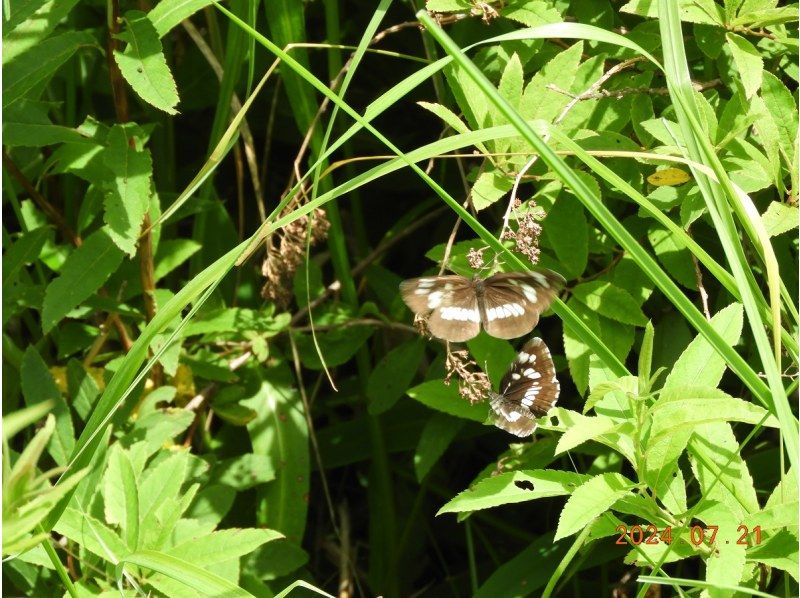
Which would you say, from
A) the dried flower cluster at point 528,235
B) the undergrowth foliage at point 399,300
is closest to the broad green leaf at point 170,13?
the undergrowth foliage at point 399,300

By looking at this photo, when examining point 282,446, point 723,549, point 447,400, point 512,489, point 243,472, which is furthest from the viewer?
point 282,446

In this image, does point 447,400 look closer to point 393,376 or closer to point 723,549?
point 393,376

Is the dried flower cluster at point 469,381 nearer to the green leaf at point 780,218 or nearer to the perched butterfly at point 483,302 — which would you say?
the perched butterfly at point 483,302

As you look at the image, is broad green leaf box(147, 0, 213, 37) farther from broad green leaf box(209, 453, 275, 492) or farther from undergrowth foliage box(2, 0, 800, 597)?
broad green leaf box(209, 453, 275, 492)

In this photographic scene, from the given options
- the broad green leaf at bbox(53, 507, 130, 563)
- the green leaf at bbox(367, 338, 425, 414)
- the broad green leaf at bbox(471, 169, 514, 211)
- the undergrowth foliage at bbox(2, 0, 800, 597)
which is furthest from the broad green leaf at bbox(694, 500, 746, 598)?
the broad green leaf at bbox(53, 507, 130, 563)

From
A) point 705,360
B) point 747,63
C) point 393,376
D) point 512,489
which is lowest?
point 393,376

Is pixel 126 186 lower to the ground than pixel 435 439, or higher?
higher
